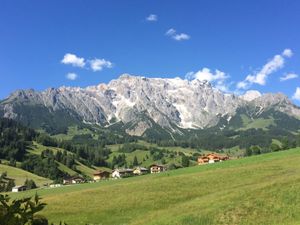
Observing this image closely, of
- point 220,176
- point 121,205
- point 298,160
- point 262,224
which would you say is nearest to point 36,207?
point 262,224

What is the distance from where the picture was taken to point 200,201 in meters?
59.8

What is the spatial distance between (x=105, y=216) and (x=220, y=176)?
97.4 feet

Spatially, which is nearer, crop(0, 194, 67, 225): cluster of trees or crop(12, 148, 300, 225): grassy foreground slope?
crop(0, 194, 67, 225): cluster of trees

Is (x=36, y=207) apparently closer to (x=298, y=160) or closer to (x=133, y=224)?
(x=133, y=224)

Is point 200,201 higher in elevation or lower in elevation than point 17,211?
lower

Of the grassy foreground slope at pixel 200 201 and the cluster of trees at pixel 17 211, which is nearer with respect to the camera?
the cluster of trees at pixel 17 211

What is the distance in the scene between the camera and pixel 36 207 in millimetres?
7633

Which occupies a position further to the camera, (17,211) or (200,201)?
(200,201)

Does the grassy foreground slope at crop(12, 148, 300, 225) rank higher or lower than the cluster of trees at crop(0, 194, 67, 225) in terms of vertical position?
lower

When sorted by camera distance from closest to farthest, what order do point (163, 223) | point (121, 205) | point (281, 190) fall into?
1. point (163, 223)
2. point (281, 190)
3. point (121, 205)

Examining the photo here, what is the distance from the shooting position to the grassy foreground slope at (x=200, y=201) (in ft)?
157

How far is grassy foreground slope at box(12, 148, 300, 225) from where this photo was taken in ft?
157

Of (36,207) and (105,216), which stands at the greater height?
(36,207)

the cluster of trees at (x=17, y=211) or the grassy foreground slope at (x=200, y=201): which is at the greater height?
the cluster of trees at (x=17, y=211)
